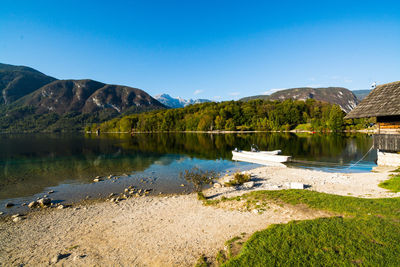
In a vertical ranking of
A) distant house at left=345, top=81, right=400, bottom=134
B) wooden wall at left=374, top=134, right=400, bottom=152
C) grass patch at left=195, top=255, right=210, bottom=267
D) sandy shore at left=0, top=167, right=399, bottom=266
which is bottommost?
sandy shore at left=0, top=167, right=399, bottom=266

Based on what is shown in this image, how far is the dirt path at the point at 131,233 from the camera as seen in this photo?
9375mm

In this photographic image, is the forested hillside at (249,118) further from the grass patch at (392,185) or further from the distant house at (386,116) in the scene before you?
the grass patch at (392,185)

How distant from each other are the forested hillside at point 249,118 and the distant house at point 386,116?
331 ft

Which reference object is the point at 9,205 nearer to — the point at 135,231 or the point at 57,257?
the point at 57,257

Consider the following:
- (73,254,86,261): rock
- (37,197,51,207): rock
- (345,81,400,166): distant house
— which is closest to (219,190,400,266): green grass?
(73,254,86,261): rock

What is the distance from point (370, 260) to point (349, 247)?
0.78 meters

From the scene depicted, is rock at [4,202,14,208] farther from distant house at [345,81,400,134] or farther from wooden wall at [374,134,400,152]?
wooden wall at [374,134,400,152]

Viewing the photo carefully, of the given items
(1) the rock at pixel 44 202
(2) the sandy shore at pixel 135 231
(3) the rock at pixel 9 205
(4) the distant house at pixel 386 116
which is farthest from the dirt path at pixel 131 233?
(4) the distant house at pixel 386 116

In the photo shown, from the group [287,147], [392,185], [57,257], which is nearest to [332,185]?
[392,185]

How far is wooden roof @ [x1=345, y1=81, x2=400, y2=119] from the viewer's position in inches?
846

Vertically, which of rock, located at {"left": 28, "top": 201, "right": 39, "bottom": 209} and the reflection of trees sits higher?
the reflection of trees

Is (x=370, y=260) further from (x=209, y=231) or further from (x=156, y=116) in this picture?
(x=156, y=116)

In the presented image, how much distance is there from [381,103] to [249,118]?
141154mm

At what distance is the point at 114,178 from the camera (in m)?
28.1
